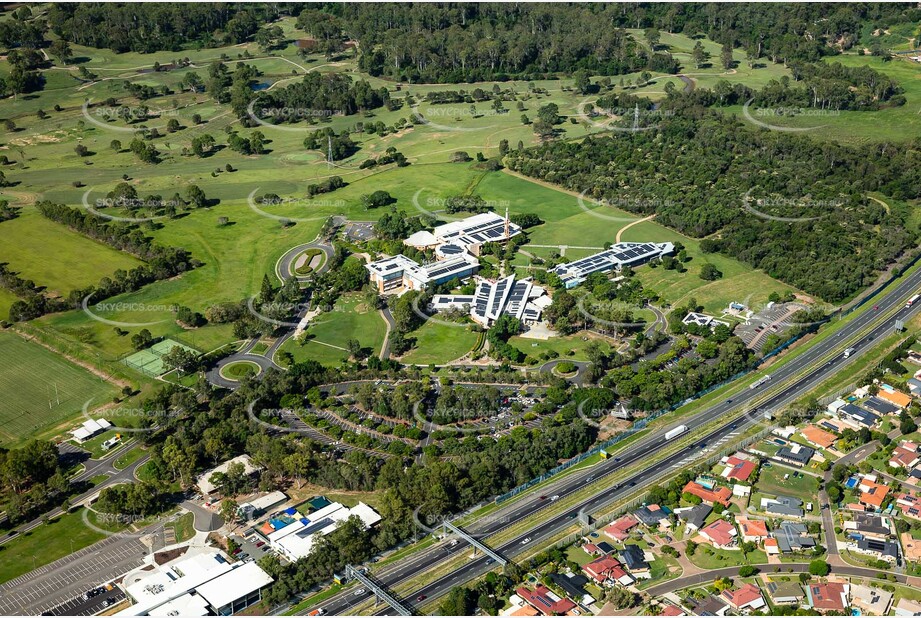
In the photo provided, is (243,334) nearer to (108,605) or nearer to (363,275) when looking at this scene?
(363,275)

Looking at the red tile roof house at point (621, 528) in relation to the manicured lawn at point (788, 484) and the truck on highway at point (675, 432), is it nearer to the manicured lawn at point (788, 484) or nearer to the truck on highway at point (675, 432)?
the manicured lawn at point (788, 484)

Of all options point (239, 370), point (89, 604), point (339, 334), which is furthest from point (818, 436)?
point (89, 604)

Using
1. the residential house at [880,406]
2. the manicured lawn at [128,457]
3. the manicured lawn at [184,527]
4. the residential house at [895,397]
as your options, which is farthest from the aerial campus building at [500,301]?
the manicured lawn at [184,527]

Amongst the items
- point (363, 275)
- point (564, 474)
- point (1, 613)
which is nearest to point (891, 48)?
point (363, 275)

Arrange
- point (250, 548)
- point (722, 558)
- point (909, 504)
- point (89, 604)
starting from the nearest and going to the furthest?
point (89, 604) < point (722, 558) < point (250, 548) < point (909, 504)

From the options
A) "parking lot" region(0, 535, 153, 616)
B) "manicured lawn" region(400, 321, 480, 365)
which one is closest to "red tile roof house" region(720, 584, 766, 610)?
"manicured lawn" region(400, 321, 480, 365)

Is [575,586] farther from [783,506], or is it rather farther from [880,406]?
[880,406]

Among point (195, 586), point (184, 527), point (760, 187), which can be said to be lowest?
point (184, 527)
